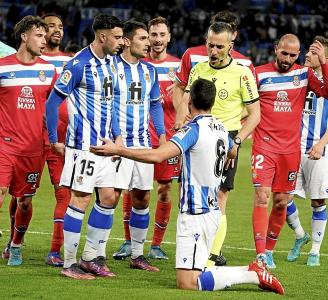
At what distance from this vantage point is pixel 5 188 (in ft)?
34.0

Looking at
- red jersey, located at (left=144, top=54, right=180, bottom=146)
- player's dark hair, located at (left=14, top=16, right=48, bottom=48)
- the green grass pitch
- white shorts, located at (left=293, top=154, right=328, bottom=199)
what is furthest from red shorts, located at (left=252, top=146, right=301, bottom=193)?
player's dark hair, located at (left=14, top=16, right=48, bottom=48)

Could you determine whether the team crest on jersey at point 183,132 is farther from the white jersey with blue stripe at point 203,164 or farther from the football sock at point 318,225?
the football sock at point 318,225

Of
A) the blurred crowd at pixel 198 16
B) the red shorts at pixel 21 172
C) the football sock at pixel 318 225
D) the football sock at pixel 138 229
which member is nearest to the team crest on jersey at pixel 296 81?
the football sock at pixel 318 225

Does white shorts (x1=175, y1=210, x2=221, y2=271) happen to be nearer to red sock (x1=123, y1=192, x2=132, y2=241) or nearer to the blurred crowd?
red sock (x1=123, y1=192, x2=132, y2=241)

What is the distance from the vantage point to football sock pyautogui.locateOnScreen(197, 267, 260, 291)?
29.4ft

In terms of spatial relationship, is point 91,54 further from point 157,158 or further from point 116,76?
point 157,158

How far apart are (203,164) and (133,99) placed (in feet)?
6.27

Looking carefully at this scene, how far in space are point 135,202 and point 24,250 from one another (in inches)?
60.6

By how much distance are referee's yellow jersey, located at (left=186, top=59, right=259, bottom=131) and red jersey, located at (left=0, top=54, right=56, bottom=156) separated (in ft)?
5.37

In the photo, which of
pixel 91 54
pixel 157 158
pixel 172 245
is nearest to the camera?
pixel 157 158

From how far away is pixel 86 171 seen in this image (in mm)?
9789

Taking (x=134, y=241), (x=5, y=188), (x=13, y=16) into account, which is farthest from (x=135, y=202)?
(x=13, y=16)

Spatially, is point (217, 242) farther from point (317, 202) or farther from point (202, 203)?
point (317, 202)

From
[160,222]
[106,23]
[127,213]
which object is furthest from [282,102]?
[106,23]
